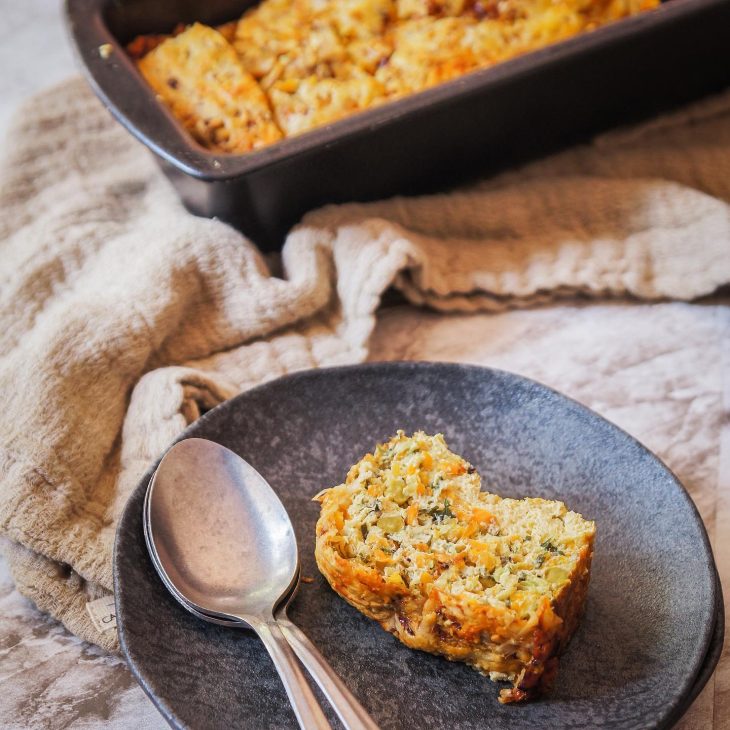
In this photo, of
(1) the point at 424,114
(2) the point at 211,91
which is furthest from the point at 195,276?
(1) the point at 424,114

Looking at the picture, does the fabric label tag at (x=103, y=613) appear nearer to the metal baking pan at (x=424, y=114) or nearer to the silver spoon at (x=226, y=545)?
the silver spoon at (x=226, y=545)

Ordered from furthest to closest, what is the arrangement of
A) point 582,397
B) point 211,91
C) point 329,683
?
point 211,91, point 582,397, point 329,683

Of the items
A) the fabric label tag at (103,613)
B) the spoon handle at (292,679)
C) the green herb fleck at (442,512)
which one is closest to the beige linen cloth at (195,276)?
the fabric label tag at (103,613)

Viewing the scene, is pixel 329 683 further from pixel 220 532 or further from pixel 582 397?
pixel 582 397

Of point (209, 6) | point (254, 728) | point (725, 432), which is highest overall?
point (209, 6)

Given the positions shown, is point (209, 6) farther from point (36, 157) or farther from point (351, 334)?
point (351, 334)

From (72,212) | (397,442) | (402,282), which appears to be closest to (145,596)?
(397,442)
